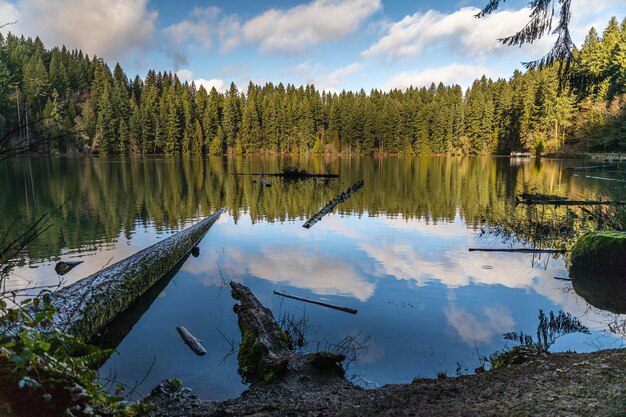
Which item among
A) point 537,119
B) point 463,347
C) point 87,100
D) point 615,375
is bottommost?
point 463,347

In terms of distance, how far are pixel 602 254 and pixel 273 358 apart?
452 inches

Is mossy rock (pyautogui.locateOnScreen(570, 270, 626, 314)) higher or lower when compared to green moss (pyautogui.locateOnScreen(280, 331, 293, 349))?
lower

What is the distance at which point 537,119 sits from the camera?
287 ft

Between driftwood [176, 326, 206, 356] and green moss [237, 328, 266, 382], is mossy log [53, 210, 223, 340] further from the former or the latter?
green moss [237, 328, 266, 382]

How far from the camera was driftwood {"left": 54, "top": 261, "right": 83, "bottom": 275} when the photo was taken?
491 inches

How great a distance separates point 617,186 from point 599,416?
34783 mm

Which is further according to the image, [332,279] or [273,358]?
[332,279]

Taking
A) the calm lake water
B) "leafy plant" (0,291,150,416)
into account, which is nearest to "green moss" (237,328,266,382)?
the calm lake water

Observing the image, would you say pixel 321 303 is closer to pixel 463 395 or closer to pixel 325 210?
pixel 463 395

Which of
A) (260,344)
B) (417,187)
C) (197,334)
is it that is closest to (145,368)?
(197,334)

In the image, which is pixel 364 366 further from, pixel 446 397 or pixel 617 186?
pixel 617 186

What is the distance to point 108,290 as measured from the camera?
9.59 meters

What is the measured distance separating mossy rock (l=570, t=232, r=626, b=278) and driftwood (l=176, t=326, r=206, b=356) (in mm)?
11861

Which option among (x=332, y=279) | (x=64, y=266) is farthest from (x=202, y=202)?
(x=332, y=279)
